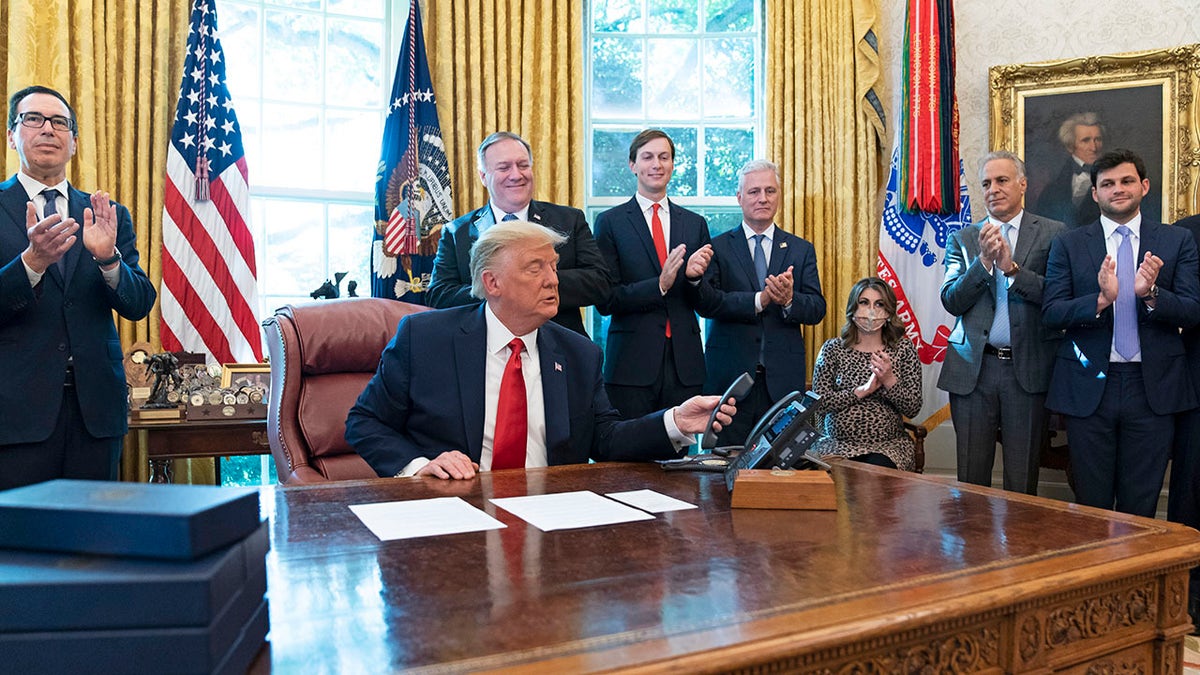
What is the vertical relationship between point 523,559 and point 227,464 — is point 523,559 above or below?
above

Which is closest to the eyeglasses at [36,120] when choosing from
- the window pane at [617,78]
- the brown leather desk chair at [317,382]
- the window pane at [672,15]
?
the brown leather desk chair at [317,382]

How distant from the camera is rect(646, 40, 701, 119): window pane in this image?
5.70 meters

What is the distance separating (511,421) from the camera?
7.79 ft

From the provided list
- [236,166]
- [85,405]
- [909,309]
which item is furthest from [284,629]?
[909,309]

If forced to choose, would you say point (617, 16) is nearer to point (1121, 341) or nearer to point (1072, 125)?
point (1072, 125)

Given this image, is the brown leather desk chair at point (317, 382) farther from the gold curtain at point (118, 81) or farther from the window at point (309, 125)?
the window at point (309, 125)

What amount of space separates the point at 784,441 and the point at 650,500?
0.34 m

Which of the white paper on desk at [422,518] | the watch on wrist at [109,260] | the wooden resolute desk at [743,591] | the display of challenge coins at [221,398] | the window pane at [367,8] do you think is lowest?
the wooden resolute desk at [743,591]

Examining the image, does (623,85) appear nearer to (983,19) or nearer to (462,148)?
(462,148)

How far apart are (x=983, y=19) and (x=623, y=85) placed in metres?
2.25

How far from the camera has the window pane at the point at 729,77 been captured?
18.9 ft

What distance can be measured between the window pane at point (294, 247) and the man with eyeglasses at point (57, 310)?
1.94 meters

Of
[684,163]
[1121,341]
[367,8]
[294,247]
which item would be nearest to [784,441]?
[1121,341]

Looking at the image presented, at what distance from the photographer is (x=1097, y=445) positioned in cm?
371
